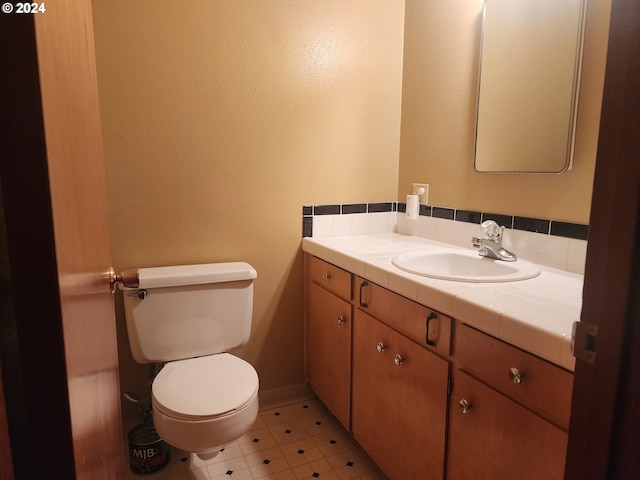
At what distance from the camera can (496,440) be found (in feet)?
3.67

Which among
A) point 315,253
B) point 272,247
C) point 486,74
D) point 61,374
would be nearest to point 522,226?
point 486,74

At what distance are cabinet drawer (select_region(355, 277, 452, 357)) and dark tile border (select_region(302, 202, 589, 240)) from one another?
1.58 ft

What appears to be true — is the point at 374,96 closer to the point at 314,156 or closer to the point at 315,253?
the point at 314,156

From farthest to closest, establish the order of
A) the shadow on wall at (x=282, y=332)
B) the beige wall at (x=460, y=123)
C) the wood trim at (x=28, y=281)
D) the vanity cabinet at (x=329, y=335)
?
the shadow on wall at (x=282, y=332)
the vanity cabinet at (x=329, y=335)
the beige wall at (x=460, y=123)
the wood trim at (x=28, y=281)

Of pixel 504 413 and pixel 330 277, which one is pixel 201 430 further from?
pixel 504 413

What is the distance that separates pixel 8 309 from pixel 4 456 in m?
0.12

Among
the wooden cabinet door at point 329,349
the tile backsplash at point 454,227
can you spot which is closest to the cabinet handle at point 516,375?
the tile backsplash at point 454,227

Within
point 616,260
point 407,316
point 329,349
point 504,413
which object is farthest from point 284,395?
point 616,260

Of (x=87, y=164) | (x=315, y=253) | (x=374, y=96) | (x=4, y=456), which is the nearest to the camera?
(x=4, y=456)

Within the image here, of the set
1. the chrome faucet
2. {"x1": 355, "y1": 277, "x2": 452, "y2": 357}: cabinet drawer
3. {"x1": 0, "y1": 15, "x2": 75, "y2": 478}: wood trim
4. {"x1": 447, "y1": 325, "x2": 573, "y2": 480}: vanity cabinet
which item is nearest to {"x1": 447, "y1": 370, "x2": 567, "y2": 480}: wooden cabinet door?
{"x1": 447, "y1": 325, "x2": 573, "y2": 480}: vanity cabinet

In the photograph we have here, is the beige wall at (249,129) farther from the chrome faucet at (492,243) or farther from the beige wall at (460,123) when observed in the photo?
the chrome faucet at (492,243)

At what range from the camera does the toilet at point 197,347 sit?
1470 mm

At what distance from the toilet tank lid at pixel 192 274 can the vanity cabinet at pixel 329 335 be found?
0.35 meters

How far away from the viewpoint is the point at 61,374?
1.42 feet
